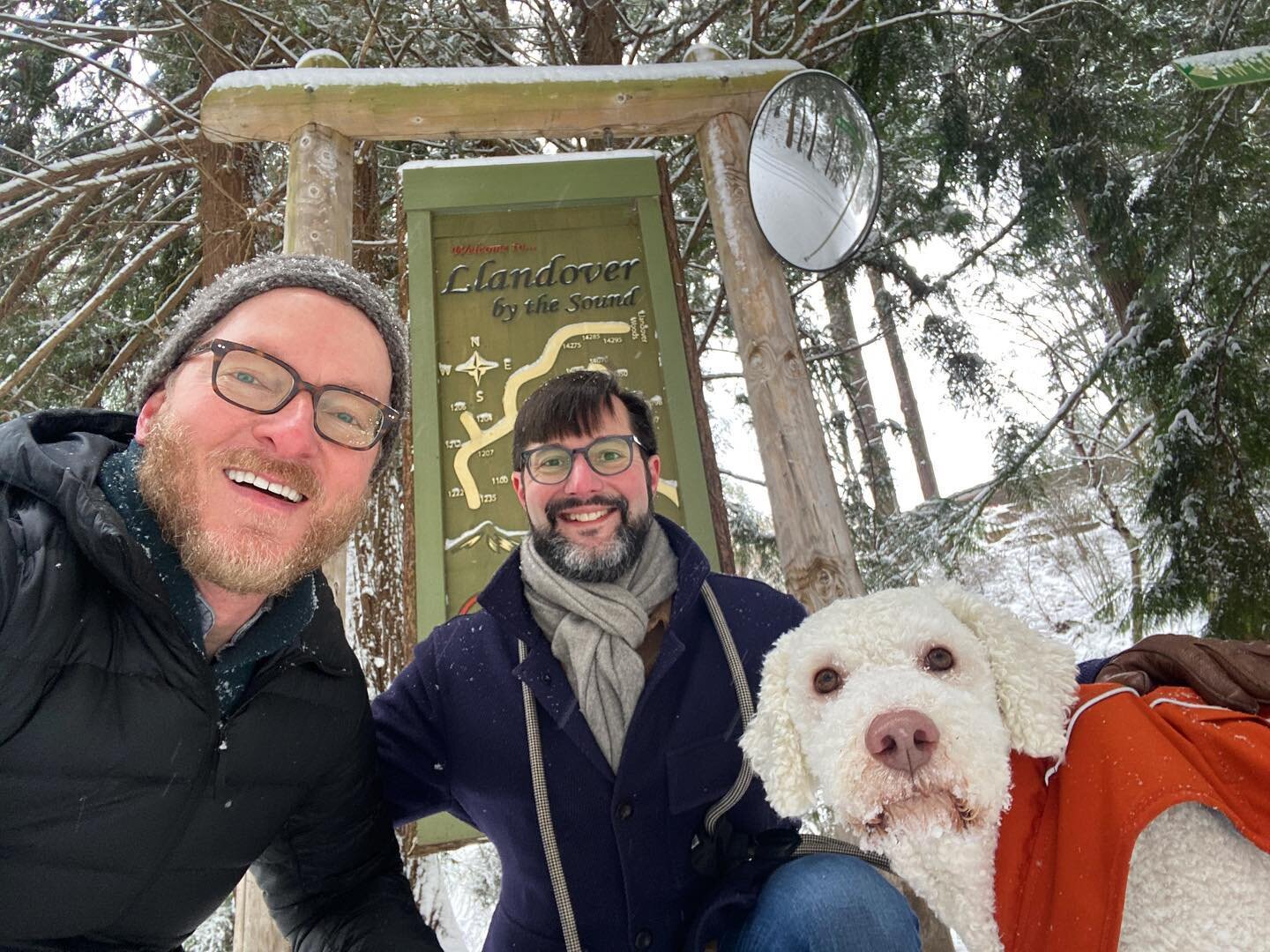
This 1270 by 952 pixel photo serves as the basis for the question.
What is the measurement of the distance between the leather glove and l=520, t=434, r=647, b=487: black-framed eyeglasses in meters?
1.20

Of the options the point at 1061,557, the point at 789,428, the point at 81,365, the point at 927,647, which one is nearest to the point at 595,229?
the point at 789,428

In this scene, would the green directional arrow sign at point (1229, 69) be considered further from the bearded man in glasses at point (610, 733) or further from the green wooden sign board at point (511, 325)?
the green wooden sign board at point (511, 325)

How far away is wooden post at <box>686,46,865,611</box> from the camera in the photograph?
240 centimetres

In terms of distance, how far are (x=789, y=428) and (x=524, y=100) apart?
5.33 ft

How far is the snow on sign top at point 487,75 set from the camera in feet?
8.68

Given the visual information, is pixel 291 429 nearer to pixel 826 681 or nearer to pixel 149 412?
pixel 149 412

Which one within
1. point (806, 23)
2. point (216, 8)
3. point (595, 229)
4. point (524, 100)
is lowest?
point (595, 229)

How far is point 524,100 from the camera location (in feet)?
8.93

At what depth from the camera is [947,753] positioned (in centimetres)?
101

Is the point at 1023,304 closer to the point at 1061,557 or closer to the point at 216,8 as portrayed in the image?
the point at 1061,557

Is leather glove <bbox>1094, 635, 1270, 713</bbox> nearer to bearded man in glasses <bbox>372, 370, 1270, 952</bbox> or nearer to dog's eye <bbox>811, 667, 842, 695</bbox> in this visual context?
bearded man in glasses <bbox>372, 370, 1270, 952</bbox>

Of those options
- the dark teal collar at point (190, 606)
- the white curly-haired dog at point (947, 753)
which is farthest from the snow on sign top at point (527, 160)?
the white curly-haired dog at point (947, 753)

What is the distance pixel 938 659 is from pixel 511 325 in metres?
2.01

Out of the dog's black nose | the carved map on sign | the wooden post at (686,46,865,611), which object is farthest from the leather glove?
the carved map on sign
